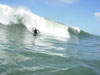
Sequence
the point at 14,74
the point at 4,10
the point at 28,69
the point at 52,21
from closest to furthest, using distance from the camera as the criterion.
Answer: the point at 14,74 → the point at 28,69 → the point at 4,10 → the point at 52,21

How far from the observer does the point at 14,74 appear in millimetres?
4488

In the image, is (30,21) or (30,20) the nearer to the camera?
(30,21)

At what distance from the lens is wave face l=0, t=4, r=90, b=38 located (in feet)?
→ 74.5

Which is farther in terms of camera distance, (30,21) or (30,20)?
(30,20)

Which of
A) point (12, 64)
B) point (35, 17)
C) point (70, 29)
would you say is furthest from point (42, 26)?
point (12, 64)

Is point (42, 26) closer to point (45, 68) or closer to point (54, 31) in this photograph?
point (54, 31)

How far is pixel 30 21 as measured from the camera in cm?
2369

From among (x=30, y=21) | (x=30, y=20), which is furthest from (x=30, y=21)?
(x=30, y=20)

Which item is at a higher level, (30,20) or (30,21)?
(30,20)

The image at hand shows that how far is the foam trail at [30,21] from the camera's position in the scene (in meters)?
22.7

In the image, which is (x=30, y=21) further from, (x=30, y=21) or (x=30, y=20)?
(x=30, y=20)

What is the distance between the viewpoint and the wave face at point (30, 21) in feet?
74.5

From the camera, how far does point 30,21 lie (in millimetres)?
23688

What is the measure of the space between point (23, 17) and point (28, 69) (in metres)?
19.9
